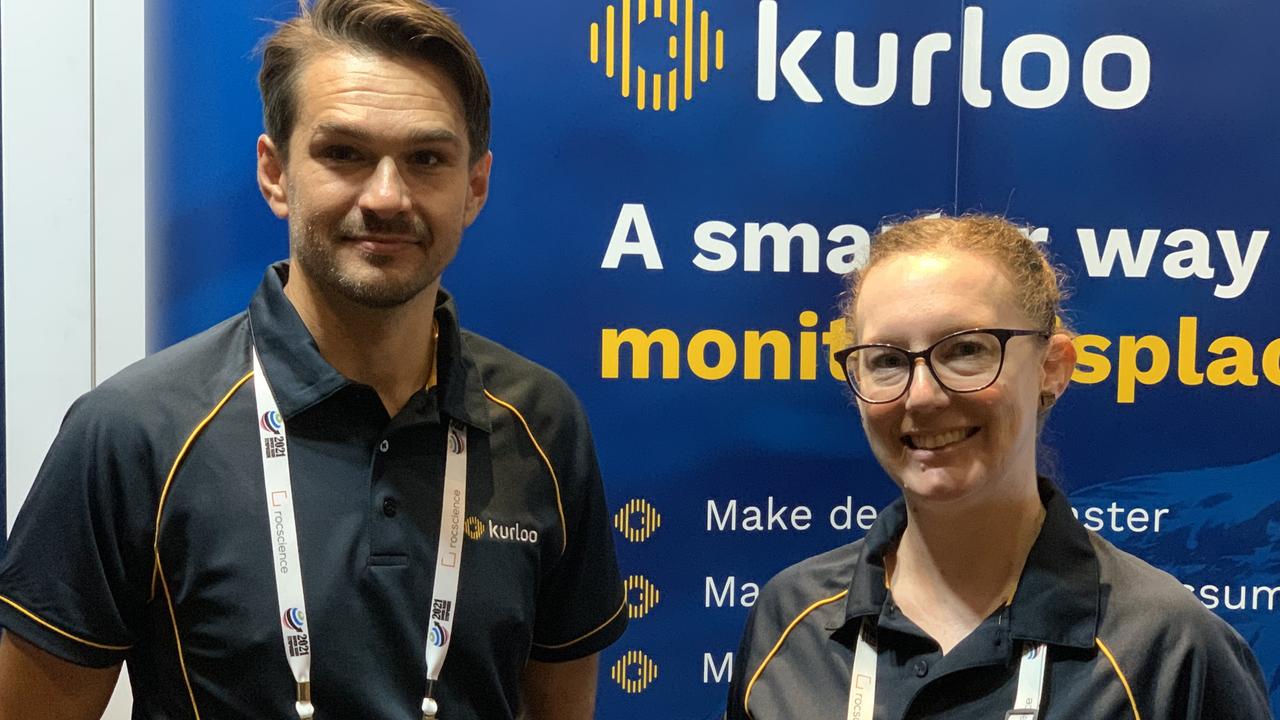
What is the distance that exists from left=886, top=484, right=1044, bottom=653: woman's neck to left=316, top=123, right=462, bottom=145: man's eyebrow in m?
0.79

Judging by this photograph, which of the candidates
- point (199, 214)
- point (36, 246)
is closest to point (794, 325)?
point (199, 214)

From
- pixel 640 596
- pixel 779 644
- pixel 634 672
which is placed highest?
pixel 779 644

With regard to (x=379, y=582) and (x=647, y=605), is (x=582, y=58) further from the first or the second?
(x=379, y=582)

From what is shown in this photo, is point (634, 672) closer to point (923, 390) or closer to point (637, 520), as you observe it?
point (637, 520)

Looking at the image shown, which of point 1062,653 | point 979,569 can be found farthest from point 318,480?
point 1062,653

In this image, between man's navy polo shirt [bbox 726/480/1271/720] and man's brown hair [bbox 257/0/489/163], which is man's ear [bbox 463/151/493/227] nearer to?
man's brown hair [bbox 257/0/489/163]

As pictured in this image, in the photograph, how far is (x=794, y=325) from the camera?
2770 millimetres

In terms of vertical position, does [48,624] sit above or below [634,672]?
above

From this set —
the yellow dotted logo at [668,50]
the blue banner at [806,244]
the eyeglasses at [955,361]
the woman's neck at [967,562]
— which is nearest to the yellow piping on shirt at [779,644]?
the woman's neck at [967,562]

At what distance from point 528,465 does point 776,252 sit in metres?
1.01

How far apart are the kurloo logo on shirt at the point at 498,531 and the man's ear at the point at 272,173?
1.68 feet

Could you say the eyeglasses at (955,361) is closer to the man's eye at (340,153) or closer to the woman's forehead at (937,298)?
the woman's forehead at (937,298)

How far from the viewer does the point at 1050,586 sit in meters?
1.57

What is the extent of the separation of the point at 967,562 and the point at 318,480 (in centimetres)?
86
